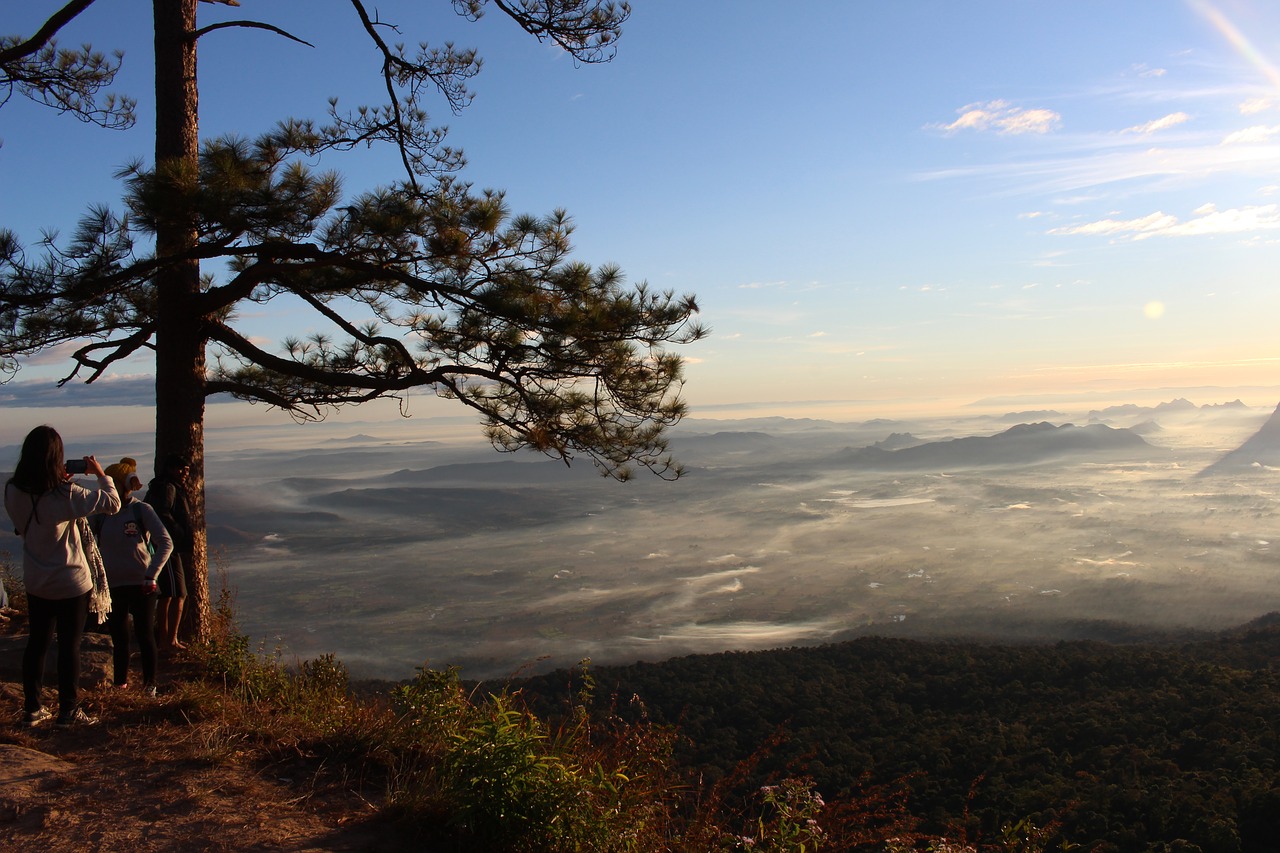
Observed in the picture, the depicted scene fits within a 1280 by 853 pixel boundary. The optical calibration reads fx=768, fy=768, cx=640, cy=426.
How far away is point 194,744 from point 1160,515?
153 m

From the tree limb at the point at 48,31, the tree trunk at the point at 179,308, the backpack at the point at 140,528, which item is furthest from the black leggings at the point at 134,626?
the tree limb at the point at 48,31

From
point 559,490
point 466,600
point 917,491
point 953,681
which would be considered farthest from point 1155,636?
point 559,490

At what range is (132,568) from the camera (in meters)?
4.88

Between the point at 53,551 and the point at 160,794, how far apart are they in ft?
4.85

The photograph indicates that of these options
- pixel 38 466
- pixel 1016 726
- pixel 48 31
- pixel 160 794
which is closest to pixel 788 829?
pixel 160 794

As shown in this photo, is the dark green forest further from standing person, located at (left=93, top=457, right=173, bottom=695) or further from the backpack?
the backpack

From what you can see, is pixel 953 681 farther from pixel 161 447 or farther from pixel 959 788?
pixel 161 447

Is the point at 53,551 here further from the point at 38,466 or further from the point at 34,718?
the point at 34,718

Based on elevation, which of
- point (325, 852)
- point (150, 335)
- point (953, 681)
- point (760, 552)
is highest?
point (150, 335)

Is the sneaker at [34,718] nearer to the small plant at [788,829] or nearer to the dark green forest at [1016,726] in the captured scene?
the small plant at [788,829]

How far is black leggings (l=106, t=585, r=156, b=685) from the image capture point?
4809 mm

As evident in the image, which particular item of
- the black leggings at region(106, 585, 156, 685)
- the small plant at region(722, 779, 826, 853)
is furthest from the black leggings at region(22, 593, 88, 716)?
the small plant at region(722, 779, 826, 853)

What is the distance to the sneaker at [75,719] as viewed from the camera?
4.16 meters

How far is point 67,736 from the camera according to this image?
4.10 m
